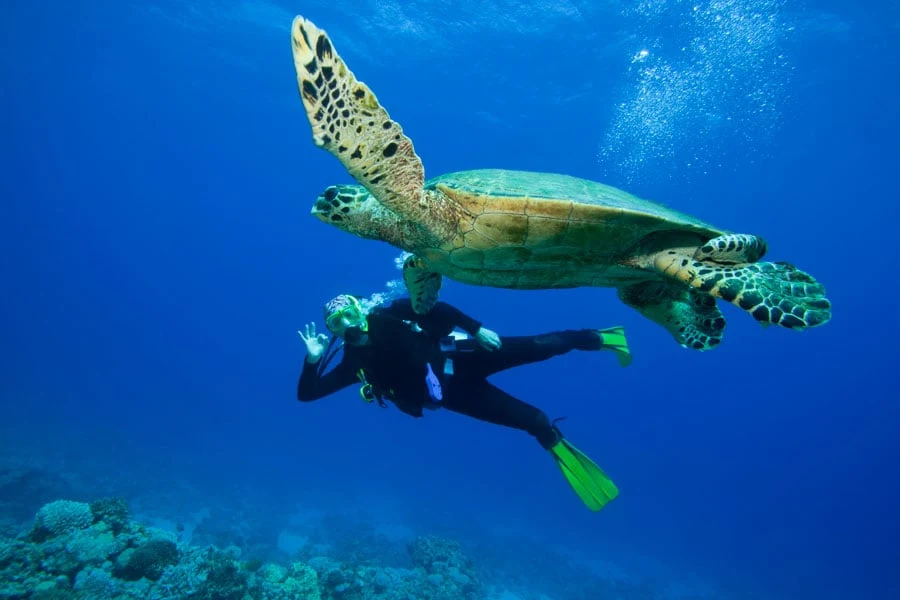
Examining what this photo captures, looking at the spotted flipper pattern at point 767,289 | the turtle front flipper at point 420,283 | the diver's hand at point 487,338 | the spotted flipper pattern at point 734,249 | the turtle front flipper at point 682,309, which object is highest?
the turtle front flipper at point 420,283

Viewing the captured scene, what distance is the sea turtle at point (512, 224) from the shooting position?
2.52m

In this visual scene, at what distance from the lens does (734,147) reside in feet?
101

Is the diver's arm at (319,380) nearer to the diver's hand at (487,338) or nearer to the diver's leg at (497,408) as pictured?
the diver's leg at (497,408)

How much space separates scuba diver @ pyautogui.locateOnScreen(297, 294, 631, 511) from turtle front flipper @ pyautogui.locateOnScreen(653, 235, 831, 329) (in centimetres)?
A: 296

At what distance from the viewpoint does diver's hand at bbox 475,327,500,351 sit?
5824 millimetres

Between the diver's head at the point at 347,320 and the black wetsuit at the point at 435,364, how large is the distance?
0.51 feet

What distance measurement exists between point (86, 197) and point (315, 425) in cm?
7443

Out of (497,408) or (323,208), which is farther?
(497,408)

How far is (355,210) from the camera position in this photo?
11.6 ft

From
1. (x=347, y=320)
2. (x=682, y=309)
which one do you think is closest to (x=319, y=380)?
(x=347, y=320)

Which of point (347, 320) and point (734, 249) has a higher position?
point (347, 320)

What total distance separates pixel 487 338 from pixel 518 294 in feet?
216

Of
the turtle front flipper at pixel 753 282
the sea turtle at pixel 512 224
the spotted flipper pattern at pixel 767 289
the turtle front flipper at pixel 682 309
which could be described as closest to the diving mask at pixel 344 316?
the sea turtle at pixel 512 224

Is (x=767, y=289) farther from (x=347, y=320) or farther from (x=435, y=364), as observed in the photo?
(x=347, y=320)
